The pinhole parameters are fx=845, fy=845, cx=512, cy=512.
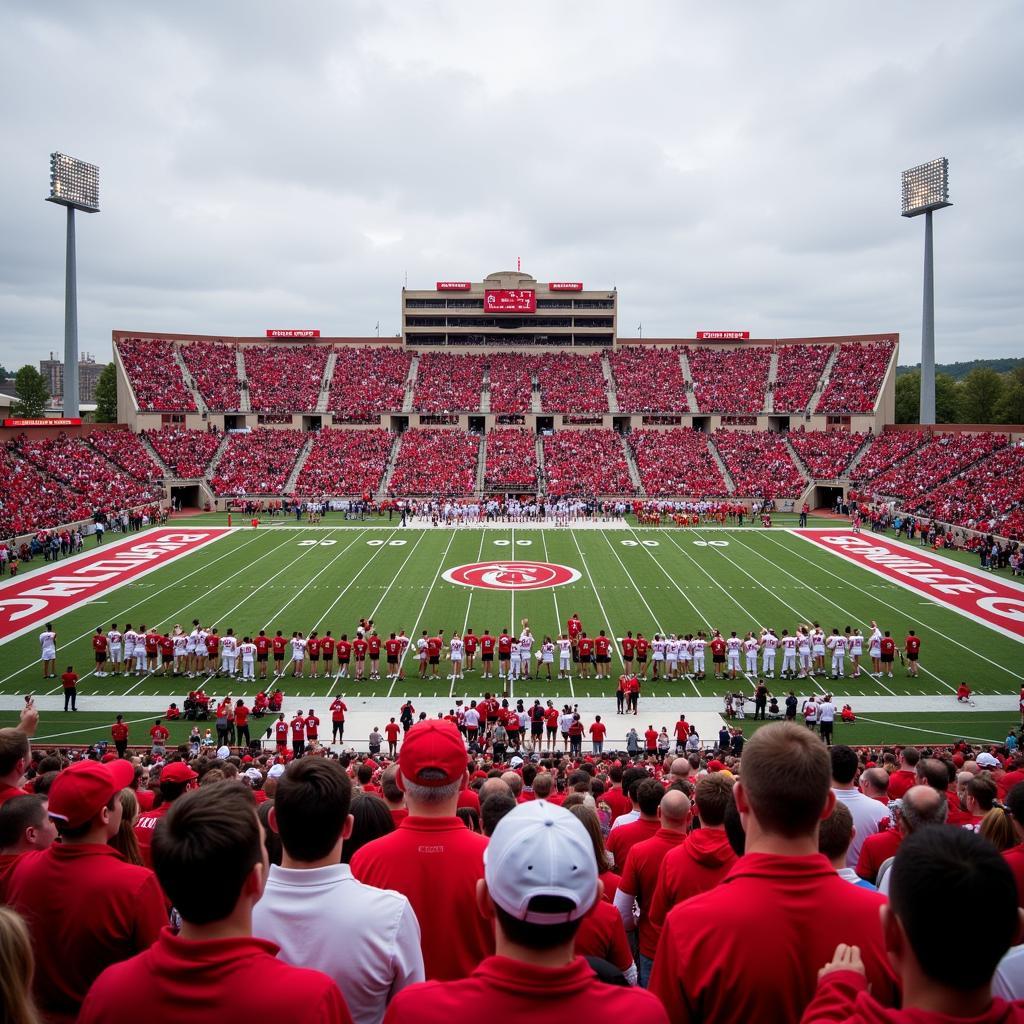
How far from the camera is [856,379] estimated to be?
57812 millimetres

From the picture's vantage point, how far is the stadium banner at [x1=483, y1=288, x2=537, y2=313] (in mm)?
66000

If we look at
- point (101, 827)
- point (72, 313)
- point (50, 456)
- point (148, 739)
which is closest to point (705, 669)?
point (148, 739)

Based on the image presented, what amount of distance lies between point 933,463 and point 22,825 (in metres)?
48.0

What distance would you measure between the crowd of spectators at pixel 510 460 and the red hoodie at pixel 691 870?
150ft

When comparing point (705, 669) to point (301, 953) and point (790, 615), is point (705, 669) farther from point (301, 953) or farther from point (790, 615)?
point (301, 953)

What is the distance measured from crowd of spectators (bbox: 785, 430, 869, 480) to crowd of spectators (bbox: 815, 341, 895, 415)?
230 centimetres

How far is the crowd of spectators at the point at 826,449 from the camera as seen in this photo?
5031 cm

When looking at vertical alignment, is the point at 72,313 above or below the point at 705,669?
above

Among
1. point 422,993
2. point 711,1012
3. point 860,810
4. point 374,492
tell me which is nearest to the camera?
point 422,993

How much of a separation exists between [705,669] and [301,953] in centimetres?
1996

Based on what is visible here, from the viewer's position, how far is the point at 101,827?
138 inches

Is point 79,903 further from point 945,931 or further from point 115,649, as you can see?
point 115,649

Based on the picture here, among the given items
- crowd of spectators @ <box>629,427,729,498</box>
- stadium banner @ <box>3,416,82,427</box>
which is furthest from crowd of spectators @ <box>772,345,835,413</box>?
stadium banner @ <box>3,416,82,427</box>

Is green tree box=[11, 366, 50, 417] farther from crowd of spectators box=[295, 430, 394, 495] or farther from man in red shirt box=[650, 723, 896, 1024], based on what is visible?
man in red shirt box=[650, 723, 896, 1024]
